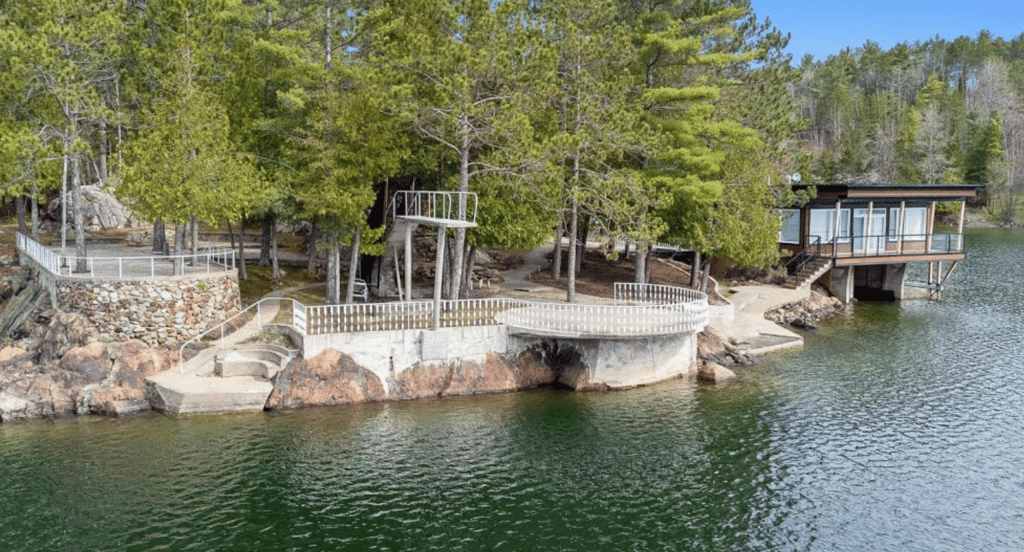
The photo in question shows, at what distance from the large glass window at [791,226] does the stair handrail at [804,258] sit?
129 cm

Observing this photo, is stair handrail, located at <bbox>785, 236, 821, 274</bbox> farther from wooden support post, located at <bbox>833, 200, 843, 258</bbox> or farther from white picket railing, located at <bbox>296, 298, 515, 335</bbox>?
white picket railing, located at <bbox>296, 298, 515, 335</bbox>

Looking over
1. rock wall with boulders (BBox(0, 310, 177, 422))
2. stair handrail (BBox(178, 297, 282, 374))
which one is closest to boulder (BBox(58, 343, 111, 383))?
rock wall with boulders (BBox(0, 310, 177, 422))

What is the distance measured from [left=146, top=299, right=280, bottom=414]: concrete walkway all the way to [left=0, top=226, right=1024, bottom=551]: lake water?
943mm

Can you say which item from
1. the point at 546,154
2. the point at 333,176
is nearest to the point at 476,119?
the point at 546,154

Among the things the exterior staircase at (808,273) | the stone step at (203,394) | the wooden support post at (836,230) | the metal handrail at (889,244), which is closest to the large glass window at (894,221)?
the metal handrail at (889,244)

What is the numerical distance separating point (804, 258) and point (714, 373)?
69.8 feet

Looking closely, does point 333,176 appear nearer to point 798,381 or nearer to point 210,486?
point 210,486

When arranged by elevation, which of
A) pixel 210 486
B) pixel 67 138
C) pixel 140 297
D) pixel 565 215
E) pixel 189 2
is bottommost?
pixel 210 486

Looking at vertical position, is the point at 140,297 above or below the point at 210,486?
above

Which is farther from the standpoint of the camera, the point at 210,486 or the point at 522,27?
the point at 522,27

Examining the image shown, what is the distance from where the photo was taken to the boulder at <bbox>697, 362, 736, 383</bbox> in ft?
97.7

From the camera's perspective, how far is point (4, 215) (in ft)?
186

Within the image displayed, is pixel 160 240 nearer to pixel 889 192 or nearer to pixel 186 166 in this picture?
pixel 186 166

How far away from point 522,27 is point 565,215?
35.8 ft
